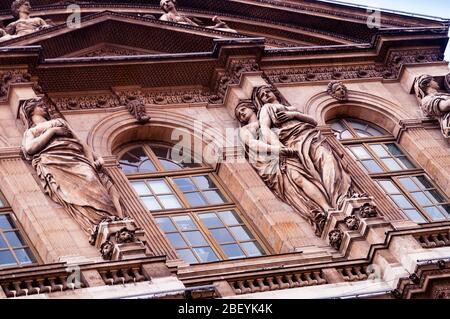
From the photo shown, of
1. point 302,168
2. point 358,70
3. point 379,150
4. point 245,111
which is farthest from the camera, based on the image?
point 358,70

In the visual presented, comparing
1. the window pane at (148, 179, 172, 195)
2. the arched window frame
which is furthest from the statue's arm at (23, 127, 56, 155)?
the window pane at (148, 179, 172, 195)

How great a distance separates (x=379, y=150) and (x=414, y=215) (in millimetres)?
2821

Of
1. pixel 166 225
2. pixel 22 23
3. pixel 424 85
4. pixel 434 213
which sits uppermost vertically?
pixel 22 23

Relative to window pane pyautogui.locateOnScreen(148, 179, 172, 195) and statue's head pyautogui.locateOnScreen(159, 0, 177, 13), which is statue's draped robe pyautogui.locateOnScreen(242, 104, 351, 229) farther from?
statue's head pyautogui.locateOnScreen(159, 0, 177, 13)

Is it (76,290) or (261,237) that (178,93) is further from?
(76,290)

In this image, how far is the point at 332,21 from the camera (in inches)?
1519

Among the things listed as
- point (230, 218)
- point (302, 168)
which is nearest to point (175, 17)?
point (302, 168)

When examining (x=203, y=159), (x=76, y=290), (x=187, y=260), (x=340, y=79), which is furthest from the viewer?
(x=340, y=79)

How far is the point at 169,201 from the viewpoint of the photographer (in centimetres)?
3228

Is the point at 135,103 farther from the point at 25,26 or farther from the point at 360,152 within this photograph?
the point at 360,152

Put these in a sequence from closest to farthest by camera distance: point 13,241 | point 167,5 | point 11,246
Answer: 1. point 11,246
2. point 13,241
3. point 167,5

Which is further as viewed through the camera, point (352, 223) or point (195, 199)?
point (195, 199)

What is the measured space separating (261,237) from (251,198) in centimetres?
93

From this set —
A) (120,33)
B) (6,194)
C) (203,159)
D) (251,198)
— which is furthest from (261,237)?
(120,33)
